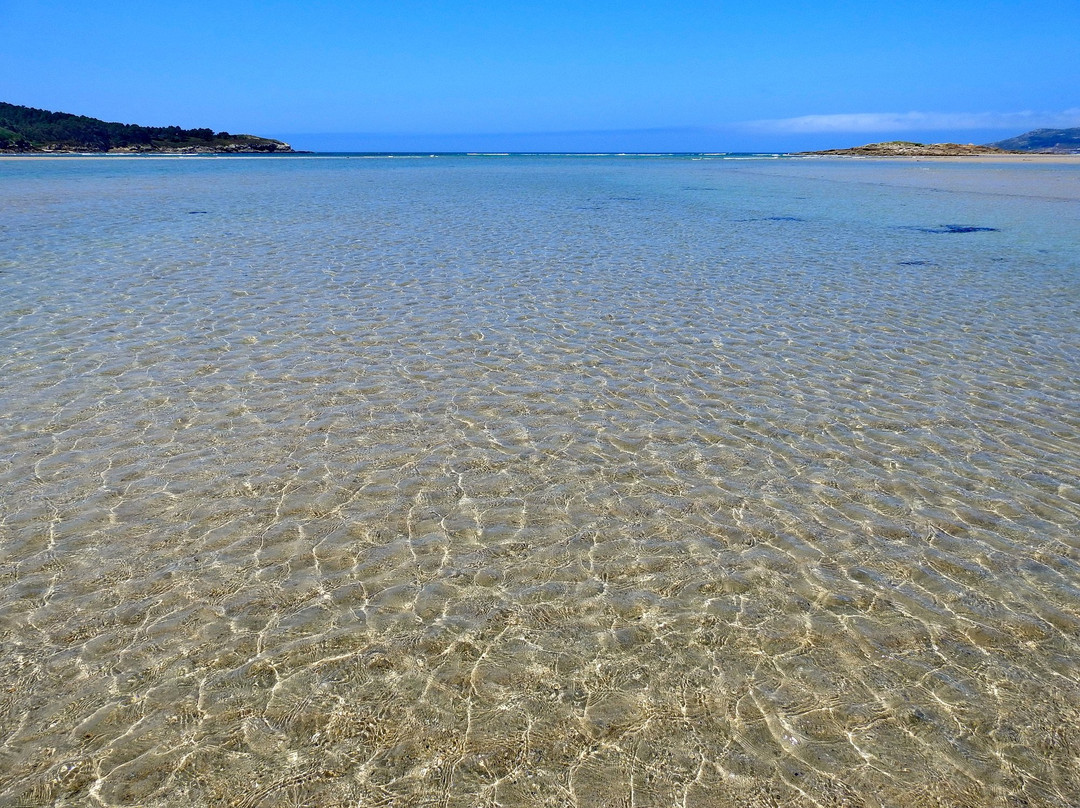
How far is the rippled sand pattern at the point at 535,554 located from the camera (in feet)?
12.7

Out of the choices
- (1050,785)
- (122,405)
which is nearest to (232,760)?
(1050,785)

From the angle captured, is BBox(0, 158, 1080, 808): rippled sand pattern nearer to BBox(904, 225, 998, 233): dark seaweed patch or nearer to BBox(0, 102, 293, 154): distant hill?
BBox(904, 225, 998, 233): dark seaweed patch

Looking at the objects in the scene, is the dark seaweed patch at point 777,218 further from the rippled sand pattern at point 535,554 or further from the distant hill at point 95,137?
the distant hill at point 95,137

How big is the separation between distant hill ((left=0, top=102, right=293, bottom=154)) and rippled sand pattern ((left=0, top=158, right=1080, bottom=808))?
145 metres

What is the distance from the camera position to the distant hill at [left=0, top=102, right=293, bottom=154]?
128m

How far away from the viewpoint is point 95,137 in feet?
466

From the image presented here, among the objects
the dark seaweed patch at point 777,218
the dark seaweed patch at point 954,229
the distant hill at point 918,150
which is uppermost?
the dark seaweed patch at point 954,229

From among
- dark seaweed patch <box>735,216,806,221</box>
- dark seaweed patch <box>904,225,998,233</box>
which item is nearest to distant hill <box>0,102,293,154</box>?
dark seaweed patch <box>735,216,806,221</box>

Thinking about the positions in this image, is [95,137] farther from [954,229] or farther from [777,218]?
[954,229]

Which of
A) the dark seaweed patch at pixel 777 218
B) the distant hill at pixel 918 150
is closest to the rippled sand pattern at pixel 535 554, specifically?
the dark seaweed patch at pixel 777 218

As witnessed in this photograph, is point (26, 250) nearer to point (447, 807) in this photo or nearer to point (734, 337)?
point (734, 337)

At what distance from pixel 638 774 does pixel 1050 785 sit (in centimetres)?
223

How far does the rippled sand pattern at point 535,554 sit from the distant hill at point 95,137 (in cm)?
14539

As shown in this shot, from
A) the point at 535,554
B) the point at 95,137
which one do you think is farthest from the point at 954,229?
the point at 95,137
